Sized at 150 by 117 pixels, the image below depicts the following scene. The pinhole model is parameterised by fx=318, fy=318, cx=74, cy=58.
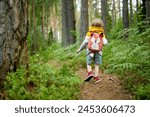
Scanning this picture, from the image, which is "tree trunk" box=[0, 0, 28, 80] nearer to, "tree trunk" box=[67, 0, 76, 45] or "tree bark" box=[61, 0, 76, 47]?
"tree bark" box=[61, 0, 76, 47]

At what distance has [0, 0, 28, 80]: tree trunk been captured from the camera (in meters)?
5.84

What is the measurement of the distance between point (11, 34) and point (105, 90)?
2.57 m

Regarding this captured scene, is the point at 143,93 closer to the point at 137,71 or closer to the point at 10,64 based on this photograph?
the point at 137,71

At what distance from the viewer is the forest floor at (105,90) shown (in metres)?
6.59

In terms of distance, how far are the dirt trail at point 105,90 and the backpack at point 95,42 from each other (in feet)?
2.87

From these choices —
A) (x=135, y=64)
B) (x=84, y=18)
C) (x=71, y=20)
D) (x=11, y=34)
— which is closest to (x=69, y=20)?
(x=71, y=20)

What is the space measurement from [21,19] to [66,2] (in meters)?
10.3

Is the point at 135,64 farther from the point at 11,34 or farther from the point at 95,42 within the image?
the point at 11,34

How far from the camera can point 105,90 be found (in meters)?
7.21

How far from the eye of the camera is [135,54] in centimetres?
824

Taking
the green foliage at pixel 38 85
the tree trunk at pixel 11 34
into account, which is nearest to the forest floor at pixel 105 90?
the green foliage at pixel 38 85

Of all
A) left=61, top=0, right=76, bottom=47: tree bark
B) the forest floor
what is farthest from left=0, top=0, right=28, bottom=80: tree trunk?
left=61, top=0, right=76, bottom=47: tree bark

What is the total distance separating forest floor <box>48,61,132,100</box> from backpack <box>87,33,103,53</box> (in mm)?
874

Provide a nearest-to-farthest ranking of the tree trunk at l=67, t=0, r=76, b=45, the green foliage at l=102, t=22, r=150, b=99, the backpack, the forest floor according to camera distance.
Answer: the forest floor, the green foliage at l=102, t=22, r=150, b=99, the backpack, the tree trunk at l=67, t=0, r=76, b=45
